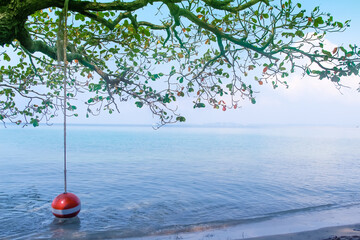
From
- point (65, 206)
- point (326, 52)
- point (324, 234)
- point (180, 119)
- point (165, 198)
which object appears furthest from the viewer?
point (165, 198)

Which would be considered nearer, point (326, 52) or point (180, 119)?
point (326, 52)

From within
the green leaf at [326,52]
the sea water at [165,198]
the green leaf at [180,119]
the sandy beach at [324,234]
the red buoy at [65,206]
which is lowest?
the sea water at [165,198]

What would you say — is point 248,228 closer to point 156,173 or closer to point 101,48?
point 101,48

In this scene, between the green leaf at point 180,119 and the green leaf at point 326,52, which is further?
the green leaf at point 180,119

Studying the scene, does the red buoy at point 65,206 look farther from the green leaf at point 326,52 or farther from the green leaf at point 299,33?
the green leaf at point 326,52

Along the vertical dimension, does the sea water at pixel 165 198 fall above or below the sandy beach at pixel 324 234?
below

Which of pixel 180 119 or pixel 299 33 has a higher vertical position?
pixel 299 33

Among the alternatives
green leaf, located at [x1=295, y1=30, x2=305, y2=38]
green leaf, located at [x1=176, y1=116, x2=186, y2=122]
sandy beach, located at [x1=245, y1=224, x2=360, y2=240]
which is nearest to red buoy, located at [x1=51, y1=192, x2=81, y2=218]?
green leaf, located at [x1=176, y1=116, x2=186, y2=122]

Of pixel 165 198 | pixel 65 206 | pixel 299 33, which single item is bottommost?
pixel 165 198

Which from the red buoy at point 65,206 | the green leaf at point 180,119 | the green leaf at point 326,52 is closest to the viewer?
the green leaf at point 326,52

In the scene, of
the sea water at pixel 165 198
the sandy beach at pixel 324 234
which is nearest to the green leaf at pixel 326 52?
the sandy beach at pixel 324 234

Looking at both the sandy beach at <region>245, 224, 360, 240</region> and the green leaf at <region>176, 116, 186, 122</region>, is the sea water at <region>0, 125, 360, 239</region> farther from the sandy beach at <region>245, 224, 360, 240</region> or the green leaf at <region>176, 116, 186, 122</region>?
the green leaf at <region>176, 116, 186, 122</region>

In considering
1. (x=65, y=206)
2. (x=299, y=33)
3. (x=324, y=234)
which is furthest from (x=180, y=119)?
(x=324, y=234)

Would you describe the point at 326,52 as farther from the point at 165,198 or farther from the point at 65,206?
the point at 165,198
